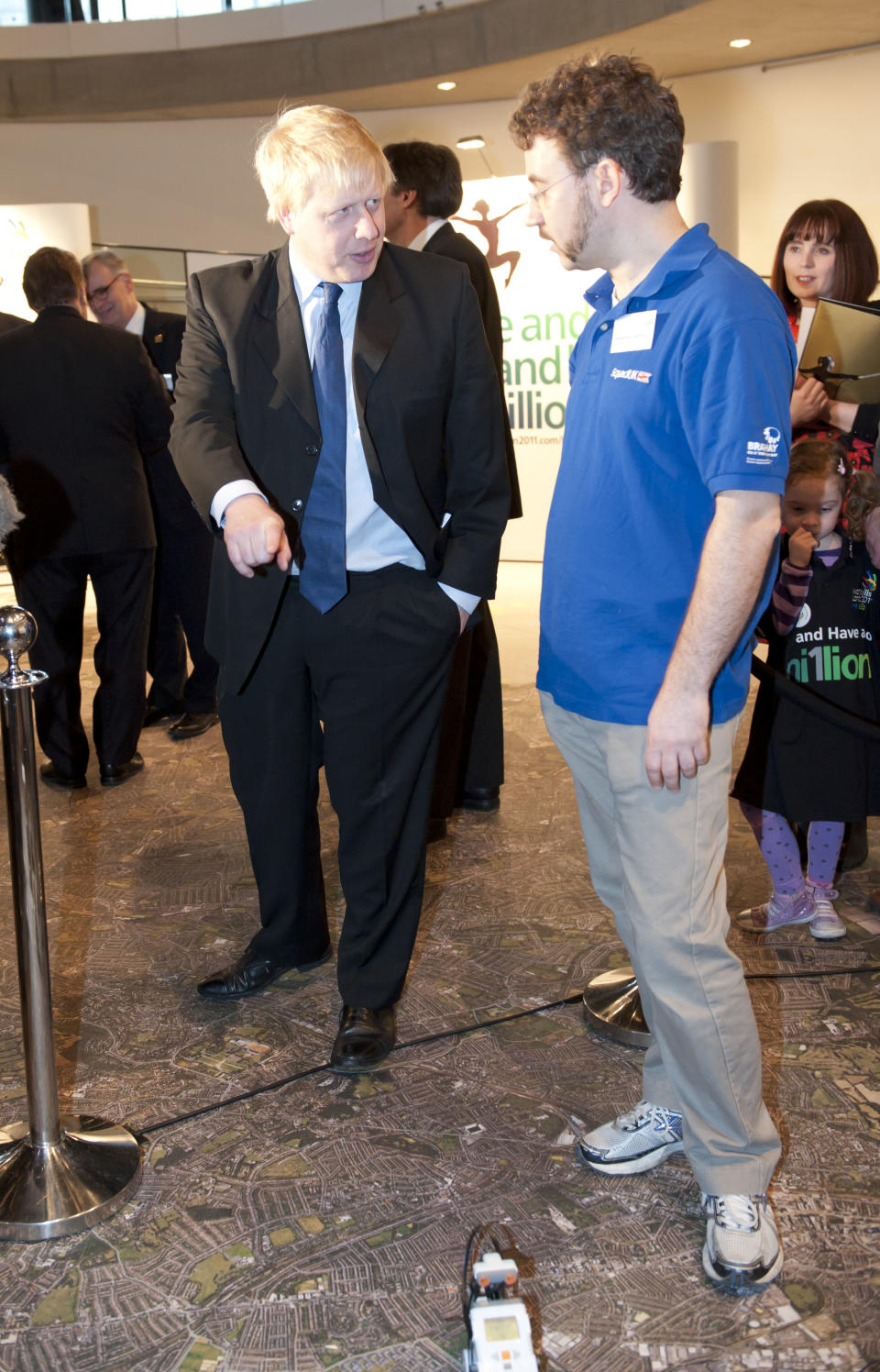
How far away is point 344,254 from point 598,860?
114cm

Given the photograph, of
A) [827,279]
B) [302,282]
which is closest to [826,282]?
[827,279]

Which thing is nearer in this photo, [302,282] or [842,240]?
[302,282]

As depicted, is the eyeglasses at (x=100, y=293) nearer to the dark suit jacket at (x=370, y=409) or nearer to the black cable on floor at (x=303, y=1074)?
the dark suit jacket at (x=370, y=409)

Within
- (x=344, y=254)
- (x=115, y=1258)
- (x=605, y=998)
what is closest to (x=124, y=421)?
(x=344, y=254)

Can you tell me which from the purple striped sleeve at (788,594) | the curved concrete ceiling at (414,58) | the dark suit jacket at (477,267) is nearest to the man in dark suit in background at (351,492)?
the purple striped sleeve at (788,594)

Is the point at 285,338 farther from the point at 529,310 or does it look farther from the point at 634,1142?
the point at 529,310

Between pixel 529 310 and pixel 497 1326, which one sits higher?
pixel 529 310

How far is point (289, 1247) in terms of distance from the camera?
1.81m

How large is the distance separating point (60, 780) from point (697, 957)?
3080 mm

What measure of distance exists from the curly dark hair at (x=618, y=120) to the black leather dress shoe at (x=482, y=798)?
2439 mm

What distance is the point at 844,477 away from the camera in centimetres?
283

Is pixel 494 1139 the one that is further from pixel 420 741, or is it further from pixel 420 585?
pixel 420 585

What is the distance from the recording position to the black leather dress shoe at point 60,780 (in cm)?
422

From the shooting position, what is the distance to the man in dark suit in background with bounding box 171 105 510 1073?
6.88ft
